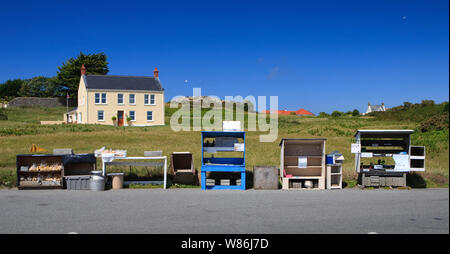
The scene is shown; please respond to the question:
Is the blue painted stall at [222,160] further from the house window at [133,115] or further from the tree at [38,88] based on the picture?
the tree at [38,88]

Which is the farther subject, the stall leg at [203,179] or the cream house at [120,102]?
the cream house at [120,102]

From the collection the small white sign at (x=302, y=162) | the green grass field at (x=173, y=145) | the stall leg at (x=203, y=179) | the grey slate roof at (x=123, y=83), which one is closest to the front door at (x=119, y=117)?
the grey slate roof at (x=123, y=83)

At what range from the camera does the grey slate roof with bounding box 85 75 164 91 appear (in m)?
50.0

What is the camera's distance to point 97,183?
13.6 meters

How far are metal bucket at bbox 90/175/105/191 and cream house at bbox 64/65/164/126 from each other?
1441 inches

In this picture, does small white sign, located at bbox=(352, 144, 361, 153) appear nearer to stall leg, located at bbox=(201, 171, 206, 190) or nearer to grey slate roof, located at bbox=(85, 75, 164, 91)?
stall leg, located at bbox=(201, 171, 206, 190)

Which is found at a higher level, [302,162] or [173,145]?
[302,162]

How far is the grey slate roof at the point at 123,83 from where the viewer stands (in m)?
50.0

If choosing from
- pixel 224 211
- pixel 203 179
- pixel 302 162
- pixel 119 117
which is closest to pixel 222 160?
pixel 203 179

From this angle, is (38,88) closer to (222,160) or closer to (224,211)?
(222,160)

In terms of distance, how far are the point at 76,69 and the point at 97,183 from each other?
68835 mm

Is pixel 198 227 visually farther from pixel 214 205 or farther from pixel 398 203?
pixel 398 203

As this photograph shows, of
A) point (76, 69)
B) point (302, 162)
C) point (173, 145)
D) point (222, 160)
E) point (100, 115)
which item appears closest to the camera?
point (302, 162)

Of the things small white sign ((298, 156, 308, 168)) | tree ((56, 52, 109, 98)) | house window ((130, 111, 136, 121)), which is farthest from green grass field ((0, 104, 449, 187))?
tree ((56, 52, 109, 98))
